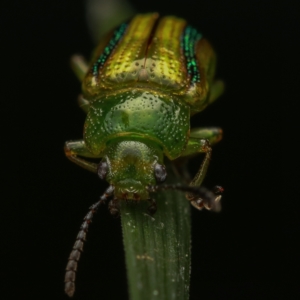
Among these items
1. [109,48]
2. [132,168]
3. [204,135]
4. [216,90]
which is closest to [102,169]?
[132,168]

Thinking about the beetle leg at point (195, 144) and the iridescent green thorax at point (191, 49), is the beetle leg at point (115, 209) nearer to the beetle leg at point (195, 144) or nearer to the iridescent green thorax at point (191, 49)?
the beetle leg at point (195, 144)

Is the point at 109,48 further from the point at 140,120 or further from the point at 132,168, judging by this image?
the point at 132,168

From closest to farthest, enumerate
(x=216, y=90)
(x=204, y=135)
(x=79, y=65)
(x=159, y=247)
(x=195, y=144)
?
(x=159, y=247), (x=195, y=144), (x=204, y=135), (x=216, y=90), (x=79, y=65)

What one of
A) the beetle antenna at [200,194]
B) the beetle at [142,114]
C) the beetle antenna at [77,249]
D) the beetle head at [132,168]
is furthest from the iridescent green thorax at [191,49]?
the beetle antenna at [77,249]

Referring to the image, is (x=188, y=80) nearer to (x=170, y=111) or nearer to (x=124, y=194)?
(x=170, y=111)

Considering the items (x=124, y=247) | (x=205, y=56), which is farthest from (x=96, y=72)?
(x=124, y=247)

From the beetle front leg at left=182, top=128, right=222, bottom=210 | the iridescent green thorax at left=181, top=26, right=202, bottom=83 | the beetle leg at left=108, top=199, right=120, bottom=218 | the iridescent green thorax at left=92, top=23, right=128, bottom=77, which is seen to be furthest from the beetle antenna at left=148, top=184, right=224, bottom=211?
the iridescent green thorax at left=92, top=23, right=128, bottom=77
